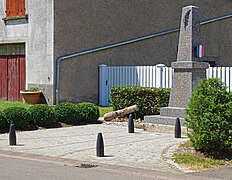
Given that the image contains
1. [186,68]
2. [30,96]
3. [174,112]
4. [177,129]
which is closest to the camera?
[177,129]

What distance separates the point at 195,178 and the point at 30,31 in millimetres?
15534

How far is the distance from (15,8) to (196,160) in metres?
15.5

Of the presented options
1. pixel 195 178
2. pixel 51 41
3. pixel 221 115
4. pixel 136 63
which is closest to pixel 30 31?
pixel 51 41

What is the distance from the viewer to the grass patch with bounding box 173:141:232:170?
31.7 ft

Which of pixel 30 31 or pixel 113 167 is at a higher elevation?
pixel 30 31

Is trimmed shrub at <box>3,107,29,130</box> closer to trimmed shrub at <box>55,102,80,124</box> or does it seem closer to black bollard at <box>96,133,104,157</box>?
trimmed shrub at <box>55,102,80,124</box>

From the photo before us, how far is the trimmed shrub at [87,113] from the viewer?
17.2 m

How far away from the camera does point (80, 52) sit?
22.3 m

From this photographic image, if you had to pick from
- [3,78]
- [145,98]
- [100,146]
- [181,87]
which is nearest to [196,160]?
[100,146]

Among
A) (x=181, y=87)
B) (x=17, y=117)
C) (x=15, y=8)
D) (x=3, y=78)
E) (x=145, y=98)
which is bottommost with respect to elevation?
(x=17, y=117)

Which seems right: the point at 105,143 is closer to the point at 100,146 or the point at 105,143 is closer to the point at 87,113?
the point at 100,146

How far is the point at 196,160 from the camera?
395 inches

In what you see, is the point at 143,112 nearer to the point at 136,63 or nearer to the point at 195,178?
the point at 136,63

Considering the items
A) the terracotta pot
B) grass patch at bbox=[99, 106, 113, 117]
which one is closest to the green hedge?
grass patch at bbox=[99, 106, 113, 117]
